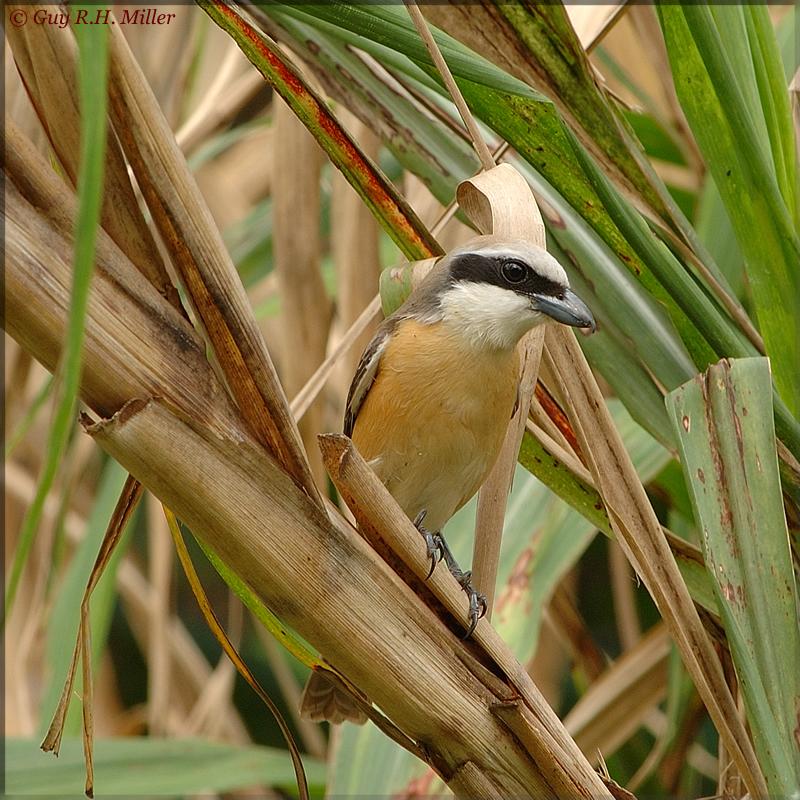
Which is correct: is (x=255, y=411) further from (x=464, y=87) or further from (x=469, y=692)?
(x=464, y=87)

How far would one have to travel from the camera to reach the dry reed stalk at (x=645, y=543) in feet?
3.22

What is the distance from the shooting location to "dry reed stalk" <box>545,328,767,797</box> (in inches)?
38.6

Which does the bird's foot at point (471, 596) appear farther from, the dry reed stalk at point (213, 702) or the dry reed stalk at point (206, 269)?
the dry reed stalk at point (213, 702)

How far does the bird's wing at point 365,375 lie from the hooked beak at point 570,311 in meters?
0.46

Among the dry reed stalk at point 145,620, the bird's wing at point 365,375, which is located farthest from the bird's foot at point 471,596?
the dry reed stalk at point 145,620

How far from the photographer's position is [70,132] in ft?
2.76

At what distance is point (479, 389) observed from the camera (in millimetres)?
1590

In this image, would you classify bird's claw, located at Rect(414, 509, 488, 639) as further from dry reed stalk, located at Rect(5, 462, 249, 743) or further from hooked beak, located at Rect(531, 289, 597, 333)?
dry reed stalk, located at Rect(5, 462, 249, 743)

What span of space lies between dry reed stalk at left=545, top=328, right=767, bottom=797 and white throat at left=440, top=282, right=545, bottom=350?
431 mm

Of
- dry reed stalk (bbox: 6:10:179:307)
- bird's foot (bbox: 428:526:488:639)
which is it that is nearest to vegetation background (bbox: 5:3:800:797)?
dry reed stalk (bbox: 6:10:179:307)

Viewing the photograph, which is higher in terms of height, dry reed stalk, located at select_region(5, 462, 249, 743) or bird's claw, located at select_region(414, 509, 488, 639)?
bird's claw, located at select_region(414, 509, 488, 639)

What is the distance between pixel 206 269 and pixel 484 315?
0.81 metres

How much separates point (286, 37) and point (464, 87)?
307 mm

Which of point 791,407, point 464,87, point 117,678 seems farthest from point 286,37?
point 117,678
